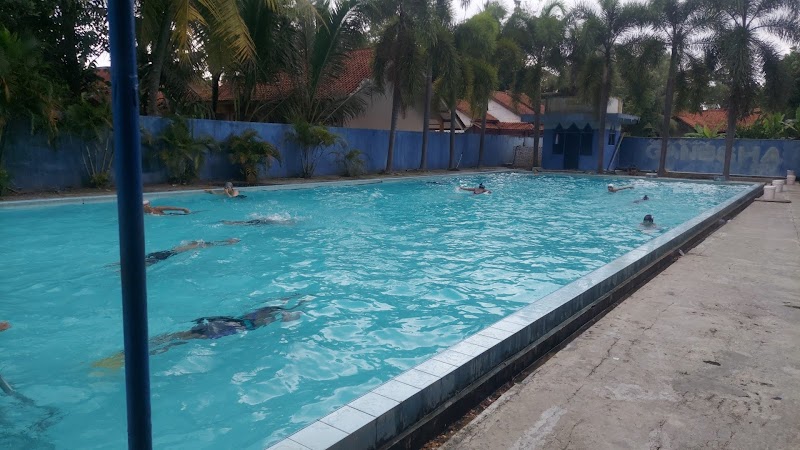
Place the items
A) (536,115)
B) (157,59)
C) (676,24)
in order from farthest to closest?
1. (536,115)
2. (676,24)
3. (157,59)

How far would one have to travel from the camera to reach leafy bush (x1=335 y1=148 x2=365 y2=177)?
71.9 feet

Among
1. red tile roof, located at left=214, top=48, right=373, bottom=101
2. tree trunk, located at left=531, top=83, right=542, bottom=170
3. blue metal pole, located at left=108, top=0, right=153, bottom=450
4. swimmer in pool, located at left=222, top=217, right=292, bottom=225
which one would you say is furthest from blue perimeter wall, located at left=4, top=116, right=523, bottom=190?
blue metal pole, located at left=108, top=0, right=153, bottom=450

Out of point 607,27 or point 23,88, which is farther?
point 607,27

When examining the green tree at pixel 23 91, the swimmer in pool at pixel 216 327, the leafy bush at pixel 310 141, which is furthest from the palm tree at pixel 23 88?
the swimmer in pool at pixel 216 327

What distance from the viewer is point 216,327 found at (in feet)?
18.1

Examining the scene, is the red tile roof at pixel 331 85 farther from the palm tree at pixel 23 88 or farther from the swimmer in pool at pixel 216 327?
the swimmer in pool at pixel 216 327

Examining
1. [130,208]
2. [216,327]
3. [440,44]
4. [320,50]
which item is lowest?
[216,327]

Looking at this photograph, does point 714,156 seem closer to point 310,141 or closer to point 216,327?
point 310,141

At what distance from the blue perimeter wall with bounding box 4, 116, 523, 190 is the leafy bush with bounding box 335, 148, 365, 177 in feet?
0.76

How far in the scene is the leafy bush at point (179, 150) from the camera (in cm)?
1563

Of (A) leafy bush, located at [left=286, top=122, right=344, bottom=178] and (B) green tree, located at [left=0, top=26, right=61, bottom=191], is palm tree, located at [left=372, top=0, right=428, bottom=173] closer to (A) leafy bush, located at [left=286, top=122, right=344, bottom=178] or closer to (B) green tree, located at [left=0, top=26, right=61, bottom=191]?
(A) leafy bush, located at [left=286, top=122, right=344, bottom=178]

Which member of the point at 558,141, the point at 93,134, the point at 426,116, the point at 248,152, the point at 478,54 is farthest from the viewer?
the point at 558,141

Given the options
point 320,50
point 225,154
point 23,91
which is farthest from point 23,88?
point 320,50

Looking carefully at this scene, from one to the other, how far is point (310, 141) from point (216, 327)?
14.8m
